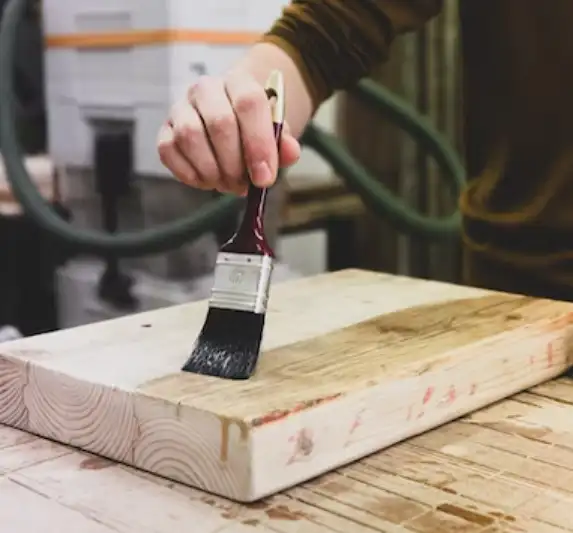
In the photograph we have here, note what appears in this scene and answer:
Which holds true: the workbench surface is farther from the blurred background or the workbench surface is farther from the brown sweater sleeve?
the blurred background

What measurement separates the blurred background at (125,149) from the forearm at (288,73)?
2.07 feet

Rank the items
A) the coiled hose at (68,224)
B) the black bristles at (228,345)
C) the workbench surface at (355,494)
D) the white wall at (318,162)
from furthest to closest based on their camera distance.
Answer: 1. the white wall at (318,162)
2. the coiled hose at (68,224)
3. the black bristles at (228,345)
4. the workbench surface at (355,494)

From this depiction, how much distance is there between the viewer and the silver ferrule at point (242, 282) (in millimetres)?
624

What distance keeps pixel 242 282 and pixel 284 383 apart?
7cm

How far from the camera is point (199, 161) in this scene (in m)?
0.70

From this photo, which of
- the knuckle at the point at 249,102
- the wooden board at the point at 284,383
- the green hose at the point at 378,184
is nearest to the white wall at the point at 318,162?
the green hose at the point at 378,184

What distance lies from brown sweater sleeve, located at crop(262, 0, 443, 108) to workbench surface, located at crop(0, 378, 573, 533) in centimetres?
47

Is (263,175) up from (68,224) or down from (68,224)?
up

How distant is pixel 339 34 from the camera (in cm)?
100

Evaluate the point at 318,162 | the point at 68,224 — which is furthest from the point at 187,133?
the point at 318,162

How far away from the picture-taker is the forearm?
0.91m

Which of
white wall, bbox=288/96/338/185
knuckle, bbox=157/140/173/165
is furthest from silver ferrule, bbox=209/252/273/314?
white wall, bbox=288/96/338/185

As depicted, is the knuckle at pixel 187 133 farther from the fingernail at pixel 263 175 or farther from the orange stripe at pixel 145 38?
the orange stripe at pixel 145 38

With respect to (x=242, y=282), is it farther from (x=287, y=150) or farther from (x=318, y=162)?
(x=318, y=162)
